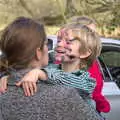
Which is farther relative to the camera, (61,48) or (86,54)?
(61,48)

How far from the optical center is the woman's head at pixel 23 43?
6.68 ft

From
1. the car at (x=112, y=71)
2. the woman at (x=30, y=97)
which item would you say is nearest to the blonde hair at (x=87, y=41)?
the woman at (x=30, y=97)

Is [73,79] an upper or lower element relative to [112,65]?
upper

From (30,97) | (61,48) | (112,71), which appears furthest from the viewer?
(112,71)

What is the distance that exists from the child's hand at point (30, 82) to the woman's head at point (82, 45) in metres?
0.46

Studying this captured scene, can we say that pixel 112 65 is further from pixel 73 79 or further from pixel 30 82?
pixel 30 82

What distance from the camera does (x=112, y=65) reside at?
19.3ft

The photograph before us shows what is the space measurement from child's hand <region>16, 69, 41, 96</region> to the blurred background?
1480 cm

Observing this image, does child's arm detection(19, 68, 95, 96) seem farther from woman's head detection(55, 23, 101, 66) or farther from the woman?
woman's head detection(55, 23, 101, 66)

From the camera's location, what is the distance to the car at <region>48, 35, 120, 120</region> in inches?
179

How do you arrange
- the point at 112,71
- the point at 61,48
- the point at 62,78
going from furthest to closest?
the point at 112,71 < the point at 61,48 < the point at 62,78

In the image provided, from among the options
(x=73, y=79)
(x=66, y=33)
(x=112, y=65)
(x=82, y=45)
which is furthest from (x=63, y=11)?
(x=73, y=79)

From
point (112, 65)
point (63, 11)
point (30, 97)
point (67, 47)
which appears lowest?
point (63, 11)

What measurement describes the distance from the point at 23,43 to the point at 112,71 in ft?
11.9
